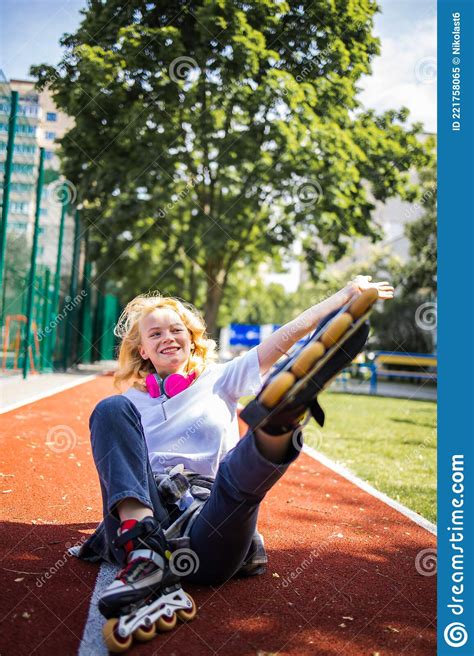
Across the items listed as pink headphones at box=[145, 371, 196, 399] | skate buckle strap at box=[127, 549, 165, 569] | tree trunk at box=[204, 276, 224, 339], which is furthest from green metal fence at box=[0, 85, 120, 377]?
skate buckle strap at box=[127, 549, 165, 569]

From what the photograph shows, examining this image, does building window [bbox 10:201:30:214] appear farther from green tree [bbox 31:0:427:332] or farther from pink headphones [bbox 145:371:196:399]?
pink headphones [bbox 145:371:196:399]

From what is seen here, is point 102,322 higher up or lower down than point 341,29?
lower down

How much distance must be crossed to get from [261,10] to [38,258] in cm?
660

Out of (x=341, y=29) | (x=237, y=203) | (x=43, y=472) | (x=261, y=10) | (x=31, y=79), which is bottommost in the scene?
(x=43, y=472)

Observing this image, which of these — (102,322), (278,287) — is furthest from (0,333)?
(278,287)

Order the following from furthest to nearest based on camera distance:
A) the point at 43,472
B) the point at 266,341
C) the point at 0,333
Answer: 1. the point at 0,333
2. the point at 43,472
3. the point at 266,341

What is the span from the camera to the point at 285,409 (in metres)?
2.20

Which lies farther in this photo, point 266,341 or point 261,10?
point 261,10

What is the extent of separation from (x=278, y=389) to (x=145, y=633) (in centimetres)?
99

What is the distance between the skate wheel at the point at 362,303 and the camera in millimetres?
2299

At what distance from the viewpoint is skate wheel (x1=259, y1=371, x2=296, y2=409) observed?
7.18 ft

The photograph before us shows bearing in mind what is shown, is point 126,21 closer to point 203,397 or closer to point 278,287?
point 203,397

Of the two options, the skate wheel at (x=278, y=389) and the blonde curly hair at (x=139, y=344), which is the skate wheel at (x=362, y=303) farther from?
the blonde curly hair at (x=139, y=344)

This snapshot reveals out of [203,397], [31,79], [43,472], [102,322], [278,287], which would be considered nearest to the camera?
[203,397]
